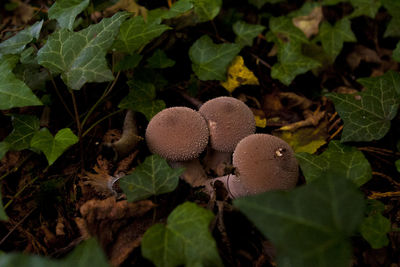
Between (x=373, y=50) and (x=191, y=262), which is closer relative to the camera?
(x=191, y=262)

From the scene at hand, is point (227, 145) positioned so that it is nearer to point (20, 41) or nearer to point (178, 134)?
point (178, 134)

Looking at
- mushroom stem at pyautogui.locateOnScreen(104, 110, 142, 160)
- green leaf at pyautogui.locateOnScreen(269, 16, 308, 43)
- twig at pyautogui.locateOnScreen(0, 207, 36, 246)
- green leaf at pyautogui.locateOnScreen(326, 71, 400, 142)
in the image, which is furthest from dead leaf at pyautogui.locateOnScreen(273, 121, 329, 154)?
twig at pyautogui.locateOnScreen(0, 207, 36, 246)

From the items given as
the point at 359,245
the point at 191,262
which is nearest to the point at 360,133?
the point at 359,245

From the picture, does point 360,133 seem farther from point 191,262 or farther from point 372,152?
point 191,262

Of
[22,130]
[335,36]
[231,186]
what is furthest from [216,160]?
[335,36]

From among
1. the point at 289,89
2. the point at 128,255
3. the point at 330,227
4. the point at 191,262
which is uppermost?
the point at 330,227

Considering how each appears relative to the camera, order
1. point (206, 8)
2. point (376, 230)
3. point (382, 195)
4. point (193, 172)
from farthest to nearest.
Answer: point (206, 8) < point (193, 172) < point (382, 195) < point (376, 230)
